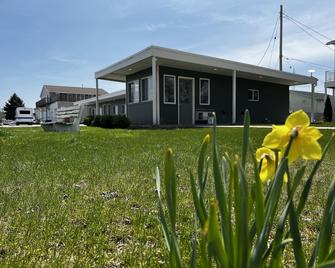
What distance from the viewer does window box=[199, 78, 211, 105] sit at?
20.6 metres

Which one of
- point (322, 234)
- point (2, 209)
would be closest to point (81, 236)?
point (2, 209)

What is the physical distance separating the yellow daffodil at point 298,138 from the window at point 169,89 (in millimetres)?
18029

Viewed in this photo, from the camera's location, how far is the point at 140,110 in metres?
19.9

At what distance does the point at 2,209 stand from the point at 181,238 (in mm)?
1506

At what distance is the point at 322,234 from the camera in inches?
37.7

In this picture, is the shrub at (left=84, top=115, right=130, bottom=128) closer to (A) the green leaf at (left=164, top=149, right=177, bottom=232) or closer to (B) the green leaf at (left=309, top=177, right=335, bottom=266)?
(A) the green leaf at (left=164, top=149, right=177, bottom=232)

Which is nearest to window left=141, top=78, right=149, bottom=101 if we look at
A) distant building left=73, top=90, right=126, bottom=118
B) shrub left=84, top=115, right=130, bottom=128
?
shrub left=84, top=115, right=130, bottom=128

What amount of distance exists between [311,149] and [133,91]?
20397 mm

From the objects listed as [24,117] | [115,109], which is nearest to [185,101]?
[115,109]

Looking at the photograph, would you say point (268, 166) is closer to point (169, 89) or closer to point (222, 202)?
point (222, 202)

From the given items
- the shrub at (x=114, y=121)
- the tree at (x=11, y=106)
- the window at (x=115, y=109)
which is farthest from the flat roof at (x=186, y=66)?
the tree at (x=11, y=106)

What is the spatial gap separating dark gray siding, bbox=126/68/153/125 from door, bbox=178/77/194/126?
5.81 feet

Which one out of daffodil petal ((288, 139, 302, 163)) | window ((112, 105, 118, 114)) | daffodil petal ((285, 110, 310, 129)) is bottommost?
daffodil petal ((288, 139, 302, 163))

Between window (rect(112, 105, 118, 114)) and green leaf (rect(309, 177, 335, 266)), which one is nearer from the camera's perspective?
green leaf (rect(309, 177, 335, 266))
